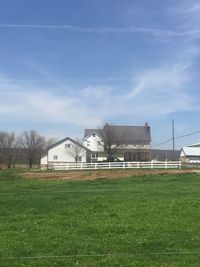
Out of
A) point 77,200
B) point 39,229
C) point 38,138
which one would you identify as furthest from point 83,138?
point 39,229

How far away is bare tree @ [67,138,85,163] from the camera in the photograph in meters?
106

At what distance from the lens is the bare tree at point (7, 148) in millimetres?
115619

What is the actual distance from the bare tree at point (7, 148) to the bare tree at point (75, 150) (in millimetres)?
13263

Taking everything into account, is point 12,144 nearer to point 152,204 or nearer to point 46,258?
point 152,204

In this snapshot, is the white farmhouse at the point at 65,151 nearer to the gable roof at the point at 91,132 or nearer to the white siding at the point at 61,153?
the white siding at the point at 61,153

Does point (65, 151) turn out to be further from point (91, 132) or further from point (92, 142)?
point (91, 132)

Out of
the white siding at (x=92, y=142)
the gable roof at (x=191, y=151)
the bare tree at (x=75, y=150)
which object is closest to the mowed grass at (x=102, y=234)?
the bare tree at (x=75, y=150)

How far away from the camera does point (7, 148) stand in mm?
122562

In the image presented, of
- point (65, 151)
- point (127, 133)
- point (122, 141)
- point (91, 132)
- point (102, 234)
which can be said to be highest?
point (91, 132)

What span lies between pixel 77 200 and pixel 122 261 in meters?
11.3

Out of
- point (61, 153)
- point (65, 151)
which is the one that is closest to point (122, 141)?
point (65, 151)

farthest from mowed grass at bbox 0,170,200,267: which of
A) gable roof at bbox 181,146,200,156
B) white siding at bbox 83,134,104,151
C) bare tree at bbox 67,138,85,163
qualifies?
gable roof at bbox 181,146,200,156

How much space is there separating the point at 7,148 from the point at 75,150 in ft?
76.6

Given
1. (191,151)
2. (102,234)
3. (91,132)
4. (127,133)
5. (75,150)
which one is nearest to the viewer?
(102,234)
